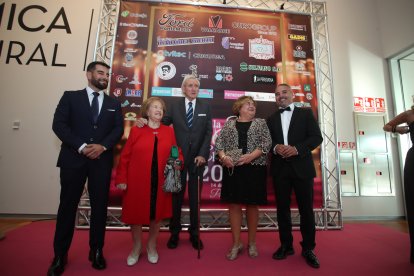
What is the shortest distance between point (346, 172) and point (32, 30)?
646 centimetres

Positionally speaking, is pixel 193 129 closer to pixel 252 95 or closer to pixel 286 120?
pixel 286 120

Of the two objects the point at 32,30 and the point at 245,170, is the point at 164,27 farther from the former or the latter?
the point at 245,170

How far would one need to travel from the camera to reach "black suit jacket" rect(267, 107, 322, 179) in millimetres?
2348

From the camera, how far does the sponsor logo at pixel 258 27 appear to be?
13.3 feet

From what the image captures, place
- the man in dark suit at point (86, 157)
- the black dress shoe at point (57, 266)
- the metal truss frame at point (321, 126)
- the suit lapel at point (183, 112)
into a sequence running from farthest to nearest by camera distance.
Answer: the metal truss frame at point (321, 126), the suit lapel at point (183, 112), the man in dark suit at point (86, 157), the black dress shoe at point (57, 266)

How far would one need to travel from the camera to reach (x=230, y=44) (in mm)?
3959

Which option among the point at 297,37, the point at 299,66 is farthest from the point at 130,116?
the point at 297,37

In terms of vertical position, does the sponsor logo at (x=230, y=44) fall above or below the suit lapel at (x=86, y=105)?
above

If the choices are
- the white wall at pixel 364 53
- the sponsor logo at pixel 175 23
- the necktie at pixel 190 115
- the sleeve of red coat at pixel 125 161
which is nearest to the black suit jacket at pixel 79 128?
the sleeve of red coat at pixel 125 161

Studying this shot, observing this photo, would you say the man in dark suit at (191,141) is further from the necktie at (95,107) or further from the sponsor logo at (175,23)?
the sponsor logo at (175,23)

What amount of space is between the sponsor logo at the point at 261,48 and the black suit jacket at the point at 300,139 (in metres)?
1.78

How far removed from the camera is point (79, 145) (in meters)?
2.00

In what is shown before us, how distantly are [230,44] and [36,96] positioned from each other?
11.6 feet

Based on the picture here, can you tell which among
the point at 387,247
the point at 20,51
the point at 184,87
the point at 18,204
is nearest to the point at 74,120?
the point at 184,87
